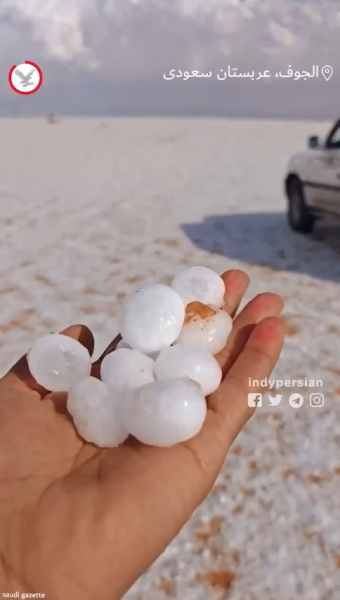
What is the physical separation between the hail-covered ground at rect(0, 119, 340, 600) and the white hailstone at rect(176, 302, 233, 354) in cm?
77

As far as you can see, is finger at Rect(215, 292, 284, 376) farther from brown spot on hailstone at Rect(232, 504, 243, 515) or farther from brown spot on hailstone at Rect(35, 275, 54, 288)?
brown spot on hailstone at Rect(35, 275, 54, 288)

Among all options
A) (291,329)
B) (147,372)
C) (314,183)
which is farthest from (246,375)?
(314,183)

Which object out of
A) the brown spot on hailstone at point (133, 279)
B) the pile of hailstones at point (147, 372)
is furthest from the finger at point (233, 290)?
the brown spot on hailstone at point (133, 279)

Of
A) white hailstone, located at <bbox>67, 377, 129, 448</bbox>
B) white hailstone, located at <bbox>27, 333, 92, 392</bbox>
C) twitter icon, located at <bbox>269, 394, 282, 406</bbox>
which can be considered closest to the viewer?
white hailstone, located at <bbox>67, 377, 129, 448</bbox>

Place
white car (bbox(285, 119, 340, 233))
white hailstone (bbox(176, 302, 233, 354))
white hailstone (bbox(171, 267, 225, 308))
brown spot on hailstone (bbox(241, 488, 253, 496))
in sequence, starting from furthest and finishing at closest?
white car (bbox(285, 119, 340, 233))
brown spot on hailstone (bbox(241, 488, 253, 496))
white hailstone (bbox(171, 267, 225, 308))
white hailstone (bbox(176, 302, 233, 354))

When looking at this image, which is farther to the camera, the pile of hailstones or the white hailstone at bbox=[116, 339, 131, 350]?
the white hailstone at bbox=[116, 339, 131, 350]

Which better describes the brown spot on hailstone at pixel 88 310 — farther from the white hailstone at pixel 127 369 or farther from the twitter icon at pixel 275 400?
the white hailstone at pixel 127 369

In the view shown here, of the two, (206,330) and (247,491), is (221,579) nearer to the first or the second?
(247,491)

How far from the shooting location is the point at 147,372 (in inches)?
81.1

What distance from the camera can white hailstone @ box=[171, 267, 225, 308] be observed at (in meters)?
2.55

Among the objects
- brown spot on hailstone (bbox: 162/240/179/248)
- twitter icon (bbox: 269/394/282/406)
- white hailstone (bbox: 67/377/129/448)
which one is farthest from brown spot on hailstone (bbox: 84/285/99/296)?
white hailstone (bbox: 67/377/129/448)

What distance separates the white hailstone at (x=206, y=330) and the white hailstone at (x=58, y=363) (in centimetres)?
38

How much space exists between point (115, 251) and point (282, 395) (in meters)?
2.90

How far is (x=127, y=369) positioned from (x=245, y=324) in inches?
26.1
